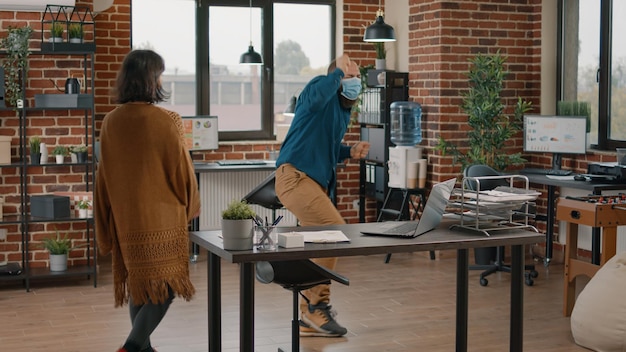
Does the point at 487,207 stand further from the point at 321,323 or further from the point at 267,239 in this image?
the point at 321,323

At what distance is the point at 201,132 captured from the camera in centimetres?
811

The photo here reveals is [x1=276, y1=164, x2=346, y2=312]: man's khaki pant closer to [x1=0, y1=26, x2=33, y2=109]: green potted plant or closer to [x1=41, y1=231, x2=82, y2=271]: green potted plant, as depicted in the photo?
[x1=41, y1=231, x2=82, y2=271]: green potted plant

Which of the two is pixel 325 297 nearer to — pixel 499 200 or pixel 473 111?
pixel 499 200

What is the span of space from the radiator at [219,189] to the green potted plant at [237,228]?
4.73 meters

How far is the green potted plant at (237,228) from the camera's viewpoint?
3.59m

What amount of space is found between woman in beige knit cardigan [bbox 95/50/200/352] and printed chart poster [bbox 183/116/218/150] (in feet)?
13.4

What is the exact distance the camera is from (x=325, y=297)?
5.31 metres

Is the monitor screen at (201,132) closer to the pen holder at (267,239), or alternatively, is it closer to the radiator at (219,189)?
the radiator at (219,189)

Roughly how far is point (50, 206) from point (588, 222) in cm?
386

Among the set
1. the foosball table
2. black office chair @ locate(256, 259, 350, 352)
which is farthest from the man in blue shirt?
the foosball table

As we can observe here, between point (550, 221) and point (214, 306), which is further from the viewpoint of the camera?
point (550, 221)

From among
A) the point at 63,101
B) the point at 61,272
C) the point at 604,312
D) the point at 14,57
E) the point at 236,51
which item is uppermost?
the point at 236,51

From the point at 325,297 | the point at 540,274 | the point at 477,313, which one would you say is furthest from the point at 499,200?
the point at 540,274

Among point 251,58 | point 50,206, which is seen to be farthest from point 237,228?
point 251,58
